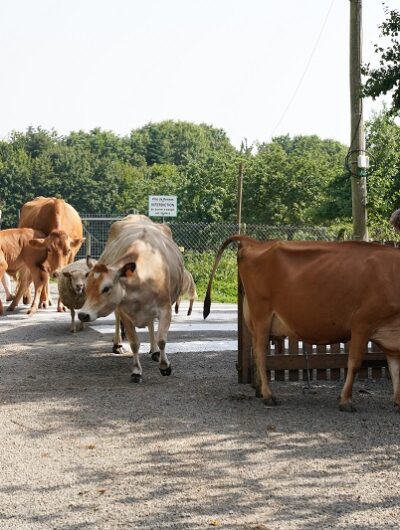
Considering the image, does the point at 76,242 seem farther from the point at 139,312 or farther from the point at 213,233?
the point at 213,233

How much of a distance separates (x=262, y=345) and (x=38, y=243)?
32.3 ft

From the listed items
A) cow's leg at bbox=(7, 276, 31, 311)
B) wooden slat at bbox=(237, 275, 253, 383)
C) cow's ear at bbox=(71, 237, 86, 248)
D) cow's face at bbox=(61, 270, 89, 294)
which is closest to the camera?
wooden slat at bbox=(237, 275, 253, 383)

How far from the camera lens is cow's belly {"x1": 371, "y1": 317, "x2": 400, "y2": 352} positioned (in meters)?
8.98

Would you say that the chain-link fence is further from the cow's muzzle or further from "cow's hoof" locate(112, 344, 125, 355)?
the cow's muzzle

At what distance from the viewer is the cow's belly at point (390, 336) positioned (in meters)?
8.98

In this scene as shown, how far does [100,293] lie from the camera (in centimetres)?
1028

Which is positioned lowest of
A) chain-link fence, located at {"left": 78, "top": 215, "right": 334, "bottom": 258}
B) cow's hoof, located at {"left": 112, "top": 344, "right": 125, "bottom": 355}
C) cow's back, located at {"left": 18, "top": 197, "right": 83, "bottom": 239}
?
cow's hoof, located at {"left": 112, "top": 344, "right": 125, "bottom": 355}

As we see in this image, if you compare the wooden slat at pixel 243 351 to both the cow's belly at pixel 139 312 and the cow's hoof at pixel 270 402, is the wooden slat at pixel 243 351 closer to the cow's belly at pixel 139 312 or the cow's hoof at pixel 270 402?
the cow's belly at pixel 139 312

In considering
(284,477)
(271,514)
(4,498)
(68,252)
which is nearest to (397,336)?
(284,477)

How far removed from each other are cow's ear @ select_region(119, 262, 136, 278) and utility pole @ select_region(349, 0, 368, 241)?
6.26 metres

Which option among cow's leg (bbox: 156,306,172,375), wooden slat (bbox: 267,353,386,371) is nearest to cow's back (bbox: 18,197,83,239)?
cow's leg (bbox: 156,306,172,375)

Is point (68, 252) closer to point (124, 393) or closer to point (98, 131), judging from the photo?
point (124, 393)

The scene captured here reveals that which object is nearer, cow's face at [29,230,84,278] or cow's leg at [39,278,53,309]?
cow's face at [29,230,84,278]

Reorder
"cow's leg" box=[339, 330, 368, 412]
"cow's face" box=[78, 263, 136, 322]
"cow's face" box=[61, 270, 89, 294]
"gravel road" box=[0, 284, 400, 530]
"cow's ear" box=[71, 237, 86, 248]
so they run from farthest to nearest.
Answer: "cow's ear" box=[71, 237, 86, 248]
"cow's face" box=[61, 270, 89, 294]
"cow's face" box=[78, 263, 136, 322]
"cow's leg" box=[339, 330, 368, 412]
"gravel road" box=[0, 284, 400, 530]
